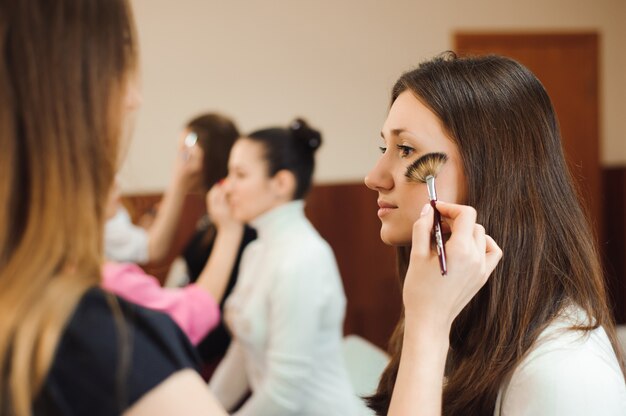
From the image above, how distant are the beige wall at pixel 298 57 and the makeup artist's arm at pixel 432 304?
230cm

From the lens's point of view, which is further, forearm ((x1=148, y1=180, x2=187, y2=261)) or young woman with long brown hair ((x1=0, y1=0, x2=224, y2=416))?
forearm ((x1=148, y1=180, x2=187, y2=261))

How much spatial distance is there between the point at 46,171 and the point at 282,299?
42.9 inches

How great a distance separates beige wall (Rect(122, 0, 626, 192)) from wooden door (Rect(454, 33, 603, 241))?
0.32 ft

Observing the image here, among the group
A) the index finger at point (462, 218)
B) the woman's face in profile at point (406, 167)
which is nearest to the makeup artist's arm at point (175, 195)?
the woman's face in profile at point (406, 167)

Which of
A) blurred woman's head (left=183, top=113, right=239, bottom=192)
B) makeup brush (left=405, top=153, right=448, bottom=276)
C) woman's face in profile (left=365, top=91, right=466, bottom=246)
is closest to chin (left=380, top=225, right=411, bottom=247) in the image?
woman's face in profile (left=365, top=91, right=466, bottom=246)

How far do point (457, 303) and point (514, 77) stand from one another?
1.30 feet

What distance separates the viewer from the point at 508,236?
979 millimetres

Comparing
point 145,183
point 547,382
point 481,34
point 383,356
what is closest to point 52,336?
point 547,382

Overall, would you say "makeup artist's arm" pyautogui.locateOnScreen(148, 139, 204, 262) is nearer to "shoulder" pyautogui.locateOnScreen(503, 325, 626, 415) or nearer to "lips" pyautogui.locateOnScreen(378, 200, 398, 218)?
"lips" pyautogui.locateOnScreen(378, 200, 398, 218)

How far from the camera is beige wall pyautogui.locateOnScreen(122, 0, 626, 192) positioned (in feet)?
10.3

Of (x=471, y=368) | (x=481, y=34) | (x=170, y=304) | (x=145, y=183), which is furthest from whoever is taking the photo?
(x=481, y=34)

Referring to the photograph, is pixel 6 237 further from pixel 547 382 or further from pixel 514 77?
pixel 514 77

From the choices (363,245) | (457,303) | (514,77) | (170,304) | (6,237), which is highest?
(514,77)

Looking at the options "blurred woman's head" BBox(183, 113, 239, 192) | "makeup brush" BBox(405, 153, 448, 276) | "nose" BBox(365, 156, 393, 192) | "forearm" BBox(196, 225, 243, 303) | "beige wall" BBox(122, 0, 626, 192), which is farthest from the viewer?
"beige wall" BBox(122, 0, 626, 192)
